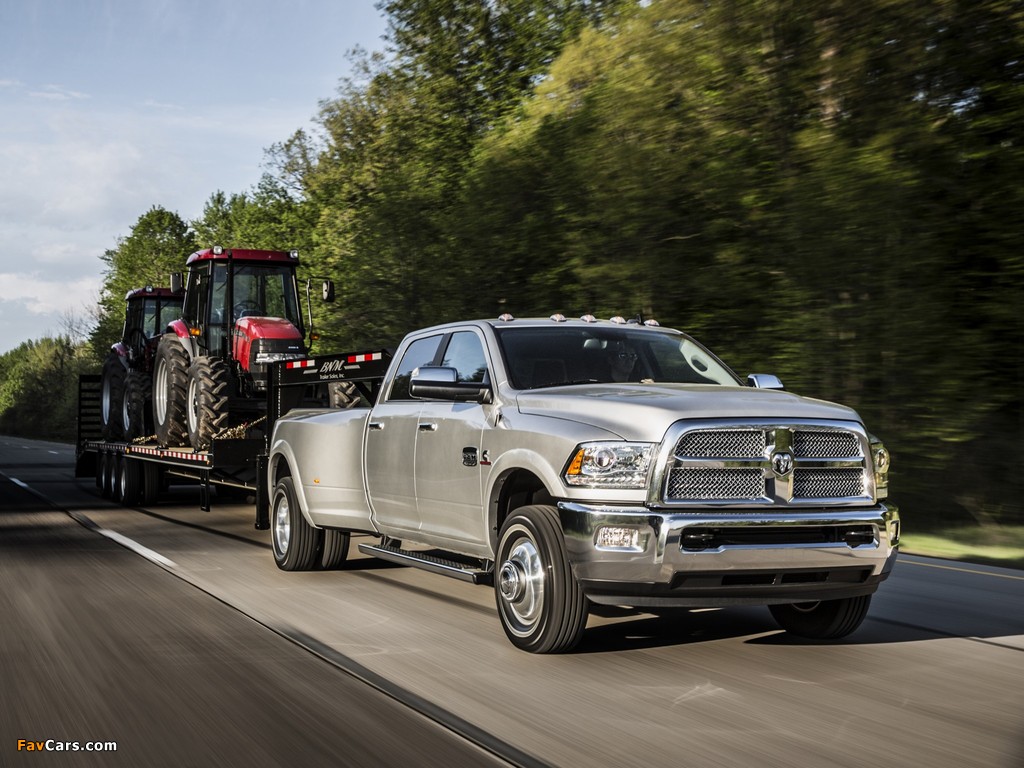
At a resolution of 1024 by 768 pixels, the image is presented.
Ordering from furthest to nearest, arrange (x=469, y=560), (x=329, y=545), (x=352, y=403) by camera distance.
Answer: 1. (x=352, y=403)
2. (x=329, y=545)
3. (x=469, y=560)

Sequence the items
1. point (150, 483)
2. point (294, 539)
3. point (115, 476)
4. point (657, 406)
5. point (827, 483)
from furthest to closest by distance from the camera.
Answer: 1. point (115, 476)
2. point (150, 483)
3. point (294, 539)
4. point (827, 483)
5. point (657, 406)

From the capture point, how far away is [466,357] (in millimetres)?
8633

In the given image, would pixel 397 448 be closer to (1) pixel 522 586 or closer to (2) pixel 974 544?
(1) pixel 522 586

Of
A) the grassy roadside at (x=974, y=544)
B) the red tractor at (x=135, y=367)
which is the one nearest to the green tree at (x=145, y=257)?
the red tractor at (x=135, y=367)

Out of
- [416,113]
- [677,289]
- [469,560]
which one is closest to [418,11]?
[416,113]

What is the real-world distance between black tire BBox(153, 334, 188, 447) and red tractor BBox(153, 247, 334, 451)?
1 centimetres

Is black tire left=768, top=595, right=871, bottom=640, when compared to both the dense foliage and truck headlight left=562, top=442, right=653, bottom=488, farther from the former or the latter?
the dense foliage

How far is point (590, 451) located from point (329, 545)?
4693mm

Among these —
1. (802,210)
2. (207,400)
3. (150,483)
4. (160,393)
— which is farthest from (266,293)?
(802,210)

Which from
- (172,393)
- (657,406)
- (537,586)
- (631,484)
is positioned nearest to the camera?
(631,484)

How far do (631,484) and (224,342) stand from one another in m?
12.8

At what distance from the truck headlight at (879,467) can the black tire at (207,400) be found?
1074 centimetres

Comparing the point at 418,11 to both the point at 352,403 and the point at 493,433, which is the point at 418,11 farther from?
the point at 493,433

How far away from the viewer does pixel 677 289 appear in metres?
19.3
